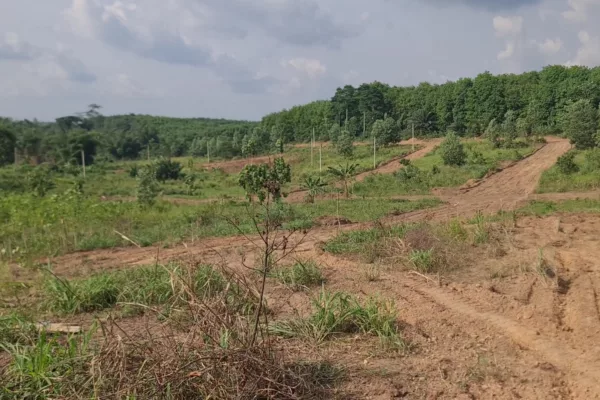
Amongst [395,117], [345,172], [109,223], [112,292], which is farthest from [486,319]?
[395,117]

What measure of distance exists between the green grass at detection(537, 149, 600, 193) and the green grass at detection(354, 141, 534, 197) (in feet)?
10.4

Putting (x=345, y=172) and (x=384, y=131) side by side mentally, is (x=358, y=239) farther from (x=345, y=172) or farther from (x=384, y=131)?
(x=384, y=131)

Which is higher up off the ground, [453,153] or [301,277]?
[453,153]

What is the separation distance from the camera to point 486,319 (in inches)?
203

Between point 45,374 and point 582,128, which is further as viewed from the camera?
point 582,128

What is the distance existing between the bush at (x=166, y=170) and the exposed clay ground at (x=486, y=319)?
71.9ft

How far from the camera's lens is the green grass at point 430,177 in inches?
822

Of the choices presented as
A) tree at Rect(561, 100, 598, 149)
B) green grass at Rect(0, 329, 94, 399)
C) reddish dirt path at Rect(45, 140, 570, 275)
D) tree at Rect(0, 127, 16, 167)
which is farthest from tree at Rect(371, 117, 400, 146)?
green grass at Rect(0, 329, 94, 399)

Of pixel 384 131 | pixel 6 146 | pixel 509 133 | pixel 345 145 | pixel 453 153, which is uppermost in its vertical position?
pixel 384 131

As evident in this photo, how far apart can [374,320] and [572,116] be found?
24.2 metres

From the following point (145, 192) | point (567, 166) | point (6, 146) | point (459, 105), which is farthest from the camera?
point (6, 146)

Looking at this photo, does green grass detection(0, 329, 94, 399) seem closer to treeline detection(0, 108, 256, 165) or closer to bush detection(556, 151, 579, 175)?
bush detection(556, 151, 579, 175)

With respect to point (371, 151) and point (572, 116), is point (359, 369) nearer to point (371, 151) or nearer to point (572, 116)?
point (572, 116)

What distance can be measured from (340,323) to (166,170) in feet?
93.2
